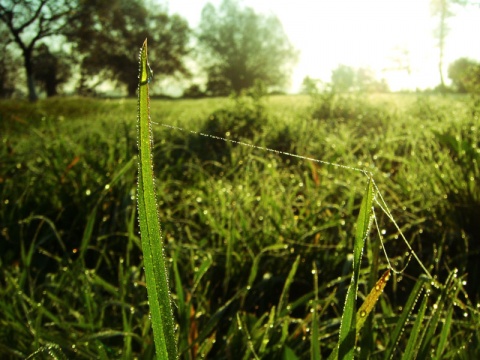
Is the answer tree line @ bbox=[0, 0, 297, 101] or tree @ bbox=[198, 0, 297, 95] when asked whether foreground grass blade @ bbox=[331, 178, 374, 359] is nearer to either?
tree line @ bbox=[0, 0, 297, 101]

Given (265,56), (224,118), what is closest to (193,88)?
(265,56)

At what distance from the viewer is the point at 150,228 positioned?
0.27 m

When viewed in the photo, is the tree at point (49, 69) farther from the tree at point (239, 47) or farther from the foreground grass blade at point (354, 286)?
the foreground grass blade at point (354, 286)

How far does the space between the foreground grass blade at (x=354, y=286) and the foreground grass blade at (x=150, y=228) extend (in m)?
0.16

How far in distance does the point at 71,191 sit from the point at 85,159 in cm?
39

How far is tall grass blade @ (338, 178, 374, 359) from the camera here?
369mm

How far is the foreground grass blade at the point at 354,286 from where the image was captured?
37 cm

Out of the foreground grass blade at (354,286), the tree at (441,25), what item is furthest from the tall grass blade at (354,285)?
the tree at (441,25)

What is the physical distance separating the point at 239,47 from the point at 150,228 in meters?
40.7

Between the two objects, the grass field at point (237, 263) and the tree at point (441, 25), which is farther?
the tree at point (441, 25)

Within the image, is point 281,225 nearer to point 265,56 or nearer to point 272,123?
point 272,123

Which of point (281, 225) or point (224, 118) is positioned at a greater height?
point (224, 118)

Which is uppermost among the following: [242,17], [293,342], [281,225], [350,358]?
[242,17]

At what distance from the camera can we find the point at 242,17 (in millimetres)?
40469
